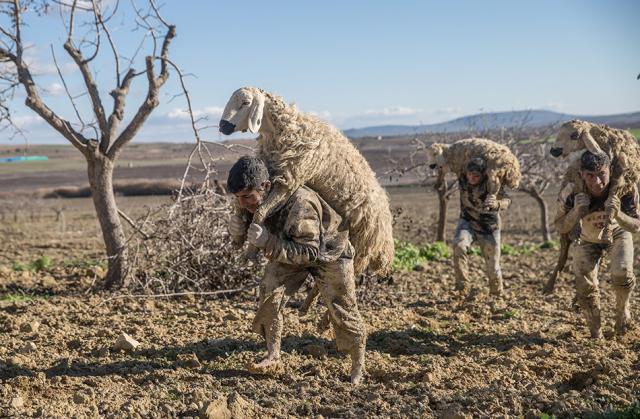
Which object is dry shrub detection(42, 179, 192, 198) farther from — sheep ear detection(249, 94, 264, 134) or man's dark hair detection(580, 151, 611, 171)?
sheep ear detection(249, 94, 264, 134)

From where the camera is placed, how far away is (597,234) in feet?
21.0

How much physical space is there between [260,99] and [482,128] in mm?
11224

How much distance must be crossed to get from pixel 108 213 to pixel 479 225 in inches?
175

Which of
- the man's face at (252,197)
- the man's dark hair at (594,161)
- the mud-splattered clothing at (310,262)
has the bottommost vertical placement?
the mud-splattered clothing at (310,262)

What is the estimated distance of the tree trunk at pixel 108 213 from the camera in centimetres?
878

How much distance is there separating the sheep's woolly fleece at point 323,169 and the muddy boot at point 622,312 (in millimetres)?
2556

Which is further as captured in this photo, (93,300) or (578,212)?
(93,300)

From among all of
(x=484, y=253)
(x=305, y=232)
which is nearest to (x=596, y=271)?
(x=484, y=253)

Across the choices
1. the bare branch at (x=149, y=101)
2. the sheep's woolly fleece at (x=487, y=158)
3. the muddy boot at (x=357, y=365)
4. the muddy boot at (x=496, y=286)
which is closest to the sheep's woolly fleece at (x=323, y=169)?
the muddy boot at (x=357, y=365)

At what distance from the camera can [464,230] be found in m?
8.42

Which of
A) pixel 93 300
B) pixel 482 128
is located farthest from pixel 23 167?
pixel 93 300

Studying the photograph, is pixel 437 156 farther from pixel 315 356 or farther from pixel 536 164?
pixel 536 164

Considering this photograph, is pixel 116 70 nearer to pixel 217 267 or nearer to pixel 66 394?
pixel 217 267

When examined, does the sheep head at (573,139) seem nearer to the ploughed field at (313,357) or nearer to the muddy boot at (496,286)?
the ploughed field at (313,357)
